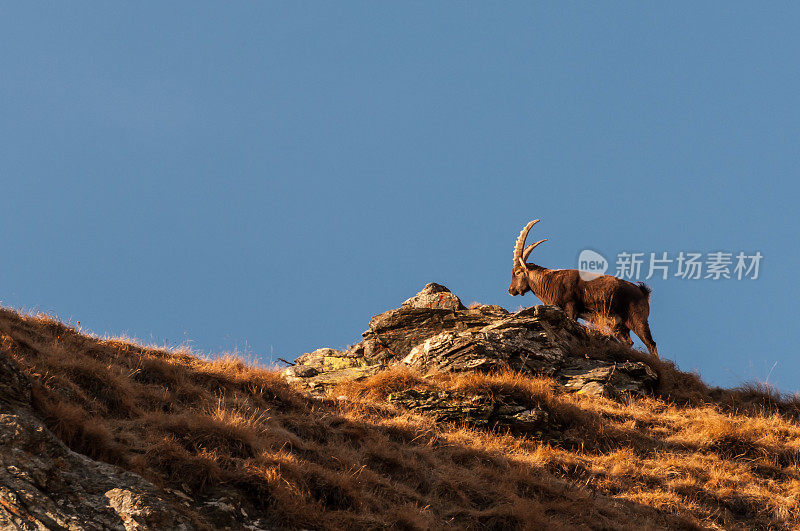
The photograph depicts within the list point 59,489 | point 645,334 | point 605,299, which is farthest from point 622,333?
point 59,489

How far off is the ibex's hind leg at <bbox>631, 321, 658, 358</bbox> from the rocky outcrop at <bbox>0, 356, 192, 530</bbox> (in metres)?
14.4

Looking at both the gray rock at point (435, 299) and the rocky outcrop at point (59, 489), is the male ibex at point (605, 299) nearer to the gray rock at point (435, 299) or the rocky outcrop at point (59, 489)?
the gray rock at point (435, 299)

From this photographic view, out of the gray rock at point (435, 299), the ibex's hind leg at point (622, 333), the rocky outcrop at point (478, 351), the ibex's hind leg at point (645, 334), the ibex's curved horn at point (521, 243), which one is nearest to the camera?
the rocky outcrop at point (478, 351)

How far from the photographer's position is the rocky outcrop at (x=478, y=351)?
13.9m

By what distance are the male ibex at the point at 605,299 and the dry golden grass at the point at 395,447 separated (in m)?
3.40

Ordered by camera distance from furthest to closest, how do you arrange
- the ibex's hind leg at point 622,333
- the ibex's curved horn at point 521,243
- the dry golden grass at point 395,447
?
the ibex's curved horn at point 521,243
the ibex's hind leg at point 622,333
the dry golden grass at point 395,447

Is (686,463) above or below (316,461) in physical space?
below

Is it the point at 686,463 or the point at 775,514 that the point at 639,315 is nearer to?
the point at 686,463

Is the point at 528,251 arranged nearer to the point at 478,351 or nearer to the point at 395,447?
A: the point at 478,351

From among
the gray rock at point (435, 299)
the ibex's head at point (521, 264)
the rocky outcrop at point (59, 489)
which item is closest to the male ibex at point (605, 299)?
the ibex's head at point (521, 264)

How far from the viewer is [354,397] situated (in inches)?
477

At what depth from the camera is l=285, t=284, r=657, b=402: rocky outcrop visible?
13852 millimetres

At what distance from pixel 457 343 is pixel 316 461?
669 centimetres

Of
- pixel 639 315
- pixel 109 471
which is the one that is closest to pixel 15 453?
pixel 109 471
